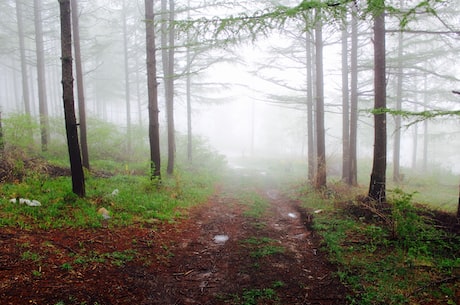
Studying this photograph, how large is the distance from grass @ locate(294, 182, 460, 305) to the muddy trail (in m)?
0.37

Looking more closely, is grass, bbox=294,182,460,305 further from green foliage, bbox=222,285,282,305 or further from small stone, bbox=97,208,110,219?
small stone, bbox=97,208,110,219

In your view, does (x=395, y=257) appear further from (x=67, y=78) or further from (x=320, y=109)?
A: (x=67, y=78)

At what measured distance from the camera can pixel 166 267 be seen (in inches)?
187

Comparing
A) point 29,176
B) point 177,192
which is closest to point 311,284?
point 177,192

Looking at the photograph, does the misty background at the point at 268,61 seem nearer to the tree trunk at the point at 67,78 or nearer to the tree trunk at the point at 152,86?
the tree trunk at the point at 152,86

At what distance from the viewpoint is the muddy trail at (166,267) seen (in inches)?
145

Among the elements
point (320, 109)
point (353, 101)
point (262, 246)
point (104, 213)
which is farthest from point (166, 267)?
point (353, 101)

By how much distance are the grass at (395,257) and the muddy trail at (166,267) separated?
365mm

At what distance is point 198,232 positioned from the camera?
22.2ft

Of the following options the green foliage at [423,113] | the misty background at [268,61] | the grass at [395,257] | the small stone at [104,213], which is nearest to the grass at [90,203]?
the small stone at [104,213]

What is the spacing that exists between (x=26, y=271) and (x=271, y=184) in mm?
12497

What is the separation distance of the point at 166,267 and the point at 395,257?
444 centimetres

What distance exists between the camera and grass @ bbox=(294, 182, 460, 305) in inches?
154

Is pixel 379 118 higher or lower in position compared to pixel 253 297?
higher
